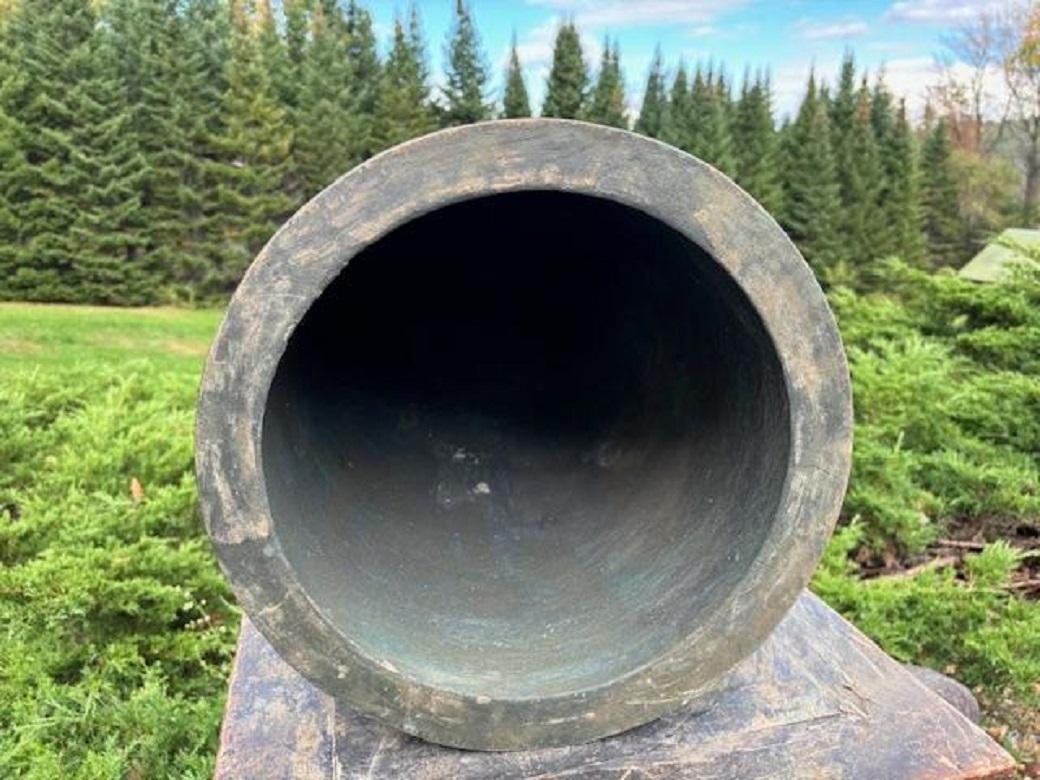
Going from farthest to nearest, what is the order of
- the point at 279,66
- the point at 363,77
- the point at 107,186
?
the point at 363,77 → the point at 279,66 → the point at 107,186

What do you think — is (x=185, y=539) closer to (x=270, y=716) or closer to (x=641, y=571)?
(x=270, y=716)

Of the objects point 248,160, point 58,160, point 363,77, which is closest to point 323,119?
point 248,160

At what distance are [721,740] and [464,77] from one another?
2216 cm

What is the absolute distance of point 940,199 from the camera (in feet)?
91.7

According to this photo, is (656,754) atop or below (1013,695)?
atop

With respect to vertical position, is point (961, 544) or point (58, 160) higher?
point (961, 544)

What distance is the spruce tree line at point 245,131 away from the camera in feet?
Answer: 63.1

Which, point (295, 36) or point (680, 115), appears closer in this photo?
point (295, 36)

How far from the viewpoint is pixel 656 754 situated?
5.75 ft

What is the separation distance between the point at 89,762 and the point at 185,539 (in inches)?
56.7

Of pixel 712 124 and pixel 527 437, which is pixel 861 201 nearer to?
pixel 712 124

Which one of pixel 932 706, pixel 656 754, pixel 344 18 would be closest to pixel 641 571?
pixel 656 754

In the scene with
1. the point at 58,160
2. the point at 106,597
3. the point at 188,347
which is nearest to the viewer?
the point at 106,597

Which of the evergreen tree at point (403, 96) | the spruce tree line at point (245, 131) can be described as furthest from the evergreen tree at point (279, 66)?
the evergreen tree at point (403, 96)
